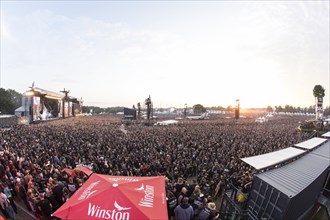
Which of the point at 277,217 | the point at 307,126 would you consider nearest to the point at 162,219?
the point at 277,217

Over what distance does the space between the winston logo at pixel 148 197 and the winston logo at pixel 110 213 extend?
13.3 inches

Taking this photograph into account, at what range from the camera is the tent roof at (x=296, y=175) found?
23.5ft

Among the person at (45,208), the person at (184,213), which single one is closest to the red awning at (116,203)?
the person at (184,213)

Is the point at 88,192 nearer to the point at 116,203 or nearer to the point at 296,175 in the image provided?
the point at 116,203

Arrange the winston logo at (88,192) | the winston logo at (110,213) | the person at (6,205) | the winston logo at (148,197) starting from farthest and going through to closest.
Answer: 1. the person at (6,205)
2. the winston logo at (88,192)
3. the winston logo at (148,197)
4. the winston logo at (110,213)

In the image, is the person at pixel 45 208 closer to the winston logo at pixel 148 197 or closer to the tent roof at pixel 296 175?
the winston logo at pixel 148 197

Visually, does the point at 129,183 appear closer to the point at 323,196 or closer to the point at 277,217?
the point at 277,217

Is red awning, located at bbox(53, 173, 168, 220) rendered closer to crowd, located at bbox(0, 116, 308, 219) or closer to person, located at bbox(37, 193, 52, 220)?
crowd, located at bbox(0, 116, 308, 219)

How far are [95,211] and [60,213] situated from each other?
705 millimetres

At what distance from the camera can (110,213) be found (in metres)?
4.32

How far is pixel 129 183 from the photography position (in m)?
5.27

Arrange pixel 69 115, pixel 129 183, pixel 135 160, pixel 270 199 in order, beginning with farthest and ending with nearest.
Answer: pixel 69 115 < pixel 135 160 < pixel 270 199 < pixel 129 183

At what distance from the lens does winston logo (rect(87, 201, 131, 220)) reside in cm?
426

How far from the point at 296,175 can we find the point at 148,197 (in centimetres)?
605
